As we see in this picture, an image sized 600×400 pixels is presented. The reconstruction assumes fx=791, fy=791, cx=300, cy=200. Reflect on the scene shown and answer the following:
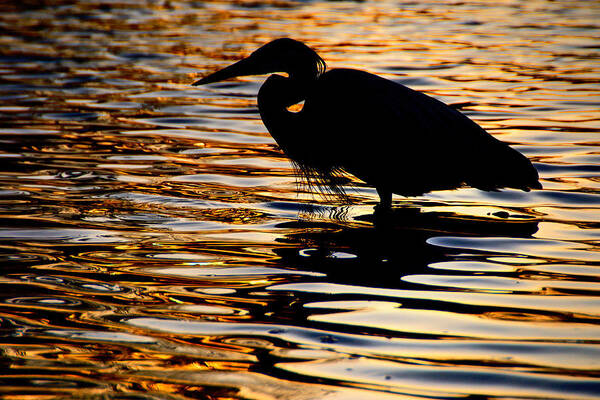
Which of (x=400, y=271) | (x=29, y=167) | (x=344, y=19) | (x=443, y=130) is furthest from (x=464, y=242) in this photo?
(x=344, y=19)

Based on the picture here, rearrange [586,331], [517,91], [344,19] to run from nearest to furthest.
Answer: [586,331]
[517,91]
[344,19]

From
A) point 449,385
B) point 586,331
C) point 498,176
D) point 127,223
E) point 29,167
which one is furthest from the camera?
point 29,167

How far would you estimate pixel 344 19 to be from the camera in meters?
22.1

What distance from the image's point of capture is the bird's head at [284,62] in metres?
6.84

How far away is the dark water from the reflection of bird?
1.04ft

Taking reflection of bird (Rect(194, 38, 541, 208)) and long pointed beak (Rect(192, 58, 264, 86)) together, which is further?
long pointed beak (Rect(192, 58, 264, 86))

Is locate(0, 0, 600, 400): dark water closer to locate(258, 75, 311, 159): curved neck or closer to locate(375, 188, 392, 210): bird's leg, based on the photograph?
locate(375, 188, 392, 210): bird's leg

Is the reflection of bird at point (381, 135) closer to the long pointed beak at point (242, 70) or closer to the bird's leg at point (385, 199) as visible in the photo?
the bird's leg at point (385, 199)

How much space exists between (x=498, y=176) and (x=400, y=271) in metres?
1.97

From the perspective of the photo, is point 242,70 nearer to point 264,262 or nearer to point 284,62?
point 284,62

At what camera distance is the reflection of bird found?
21.7 feet

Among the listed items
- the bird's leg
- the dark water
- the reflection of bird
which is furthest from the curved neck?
the bird's leg

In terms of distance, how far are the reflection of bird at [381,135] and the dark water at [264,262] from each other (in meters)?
0.32

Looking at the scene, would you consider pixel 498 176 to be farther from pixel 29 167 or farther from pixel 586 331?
pixel 29 167
